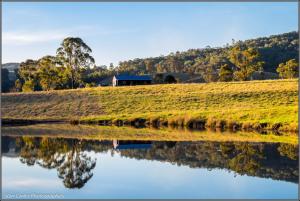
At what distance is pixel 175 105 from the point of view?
59.9 meters

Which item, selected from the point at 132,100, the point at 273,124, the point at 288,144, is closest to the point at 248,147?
the point at 288,144

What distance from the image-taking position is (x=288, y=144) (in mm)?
28312

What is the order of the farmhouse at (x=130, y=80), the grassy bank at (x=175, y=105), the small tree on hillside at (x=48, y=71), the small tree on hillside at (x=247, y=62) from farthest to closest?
the small tree on hillside at (x=48, y=71), the farmhouse at (x=130, y=80), the small tree on hillside at (x=247, y=62), the grassy bank at (x=175, y=105)

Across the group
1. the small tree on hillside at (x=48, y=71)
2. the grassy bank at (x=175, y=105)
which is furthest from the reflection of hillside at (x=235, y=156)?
the small tree on hillside at (x=48, y=71)

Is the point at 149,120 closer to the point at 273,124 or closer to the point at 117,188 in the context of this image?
the point at 273,124

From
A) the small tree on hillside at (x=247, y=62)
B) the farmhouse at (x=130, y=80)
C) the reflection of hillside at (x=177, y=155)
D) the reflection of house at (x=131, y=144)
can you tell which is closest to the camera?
the reflection of hillside at (x=177, y=155)

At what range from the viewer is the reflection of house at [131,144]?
29.9m

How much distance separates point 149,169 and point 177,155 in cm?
514

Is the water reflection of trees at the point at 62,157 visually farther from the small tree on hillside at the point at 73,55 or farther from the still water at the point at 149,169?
the small tree on hillside at the point at 73,55

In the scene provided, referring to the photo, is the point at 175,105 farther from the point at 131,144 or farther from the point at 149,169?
the point at 149,169

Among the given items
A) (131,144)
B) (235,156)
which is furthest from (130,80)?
(235,156)

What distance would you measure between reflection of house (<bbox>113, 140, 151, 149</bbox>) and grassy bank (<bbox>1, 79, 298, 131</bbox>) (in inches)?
509

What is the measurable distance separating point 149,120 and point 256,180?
31.5 m

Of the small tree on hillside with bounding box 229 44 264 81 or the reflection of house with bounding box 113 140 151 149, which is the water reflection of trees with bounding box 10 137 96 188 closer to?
the reflection of house with bounding box 113 140 151 149
